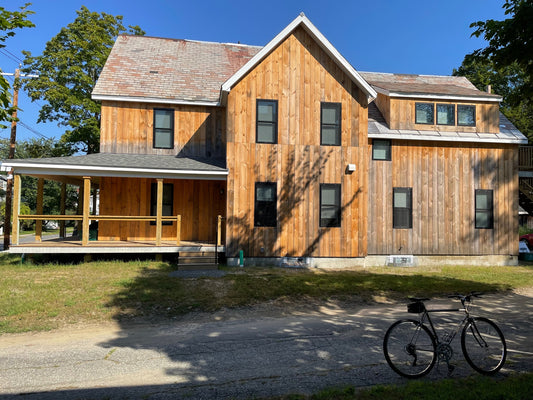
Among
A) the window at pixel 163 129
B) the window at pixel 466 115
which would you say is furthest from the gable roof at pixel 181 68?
the window at pixel 466 115

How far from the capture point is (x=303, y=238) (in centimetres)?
1415

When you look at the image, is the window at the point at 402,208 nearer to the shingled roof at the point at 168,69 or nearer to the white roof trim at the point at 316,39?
the white roof trim at the point at 316,39

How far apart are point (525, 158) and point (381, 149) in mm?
8149

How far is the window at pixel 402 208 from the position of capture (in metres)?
15.7

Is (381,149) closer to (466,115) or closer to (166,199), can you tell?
(466,115)

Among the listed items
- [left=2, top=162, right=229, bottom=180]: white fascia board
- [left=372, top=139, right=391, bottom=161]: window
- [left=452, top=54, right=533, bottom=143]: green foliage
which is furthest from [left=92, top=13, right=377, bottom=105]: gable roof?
[left=452, top=54, right=533, bottom=143]: green foliage

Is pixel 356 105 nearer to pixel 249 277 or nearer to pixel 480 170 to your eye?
pixel 480 170

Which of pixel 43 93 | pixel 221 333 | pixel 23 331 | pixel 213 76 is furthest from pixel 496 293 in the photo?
pixel 43 93

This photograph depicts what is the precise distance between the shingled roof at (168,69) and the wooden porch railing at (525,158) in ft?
51.0

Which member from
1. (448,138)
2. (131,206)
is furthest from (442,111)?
(131,206)

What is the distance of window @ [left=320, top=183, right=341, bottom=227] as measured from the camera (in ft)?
47.0

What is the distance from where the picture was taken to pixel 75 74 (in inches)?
1044

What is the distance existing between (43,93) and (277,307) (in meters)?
25.6

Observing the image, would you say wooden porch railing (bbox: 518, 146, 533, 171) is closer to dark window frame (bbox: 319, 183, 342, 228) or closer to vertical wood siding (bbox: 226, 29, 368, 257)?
vertical wood siding (bbox: 226, 29, 368, 257)
